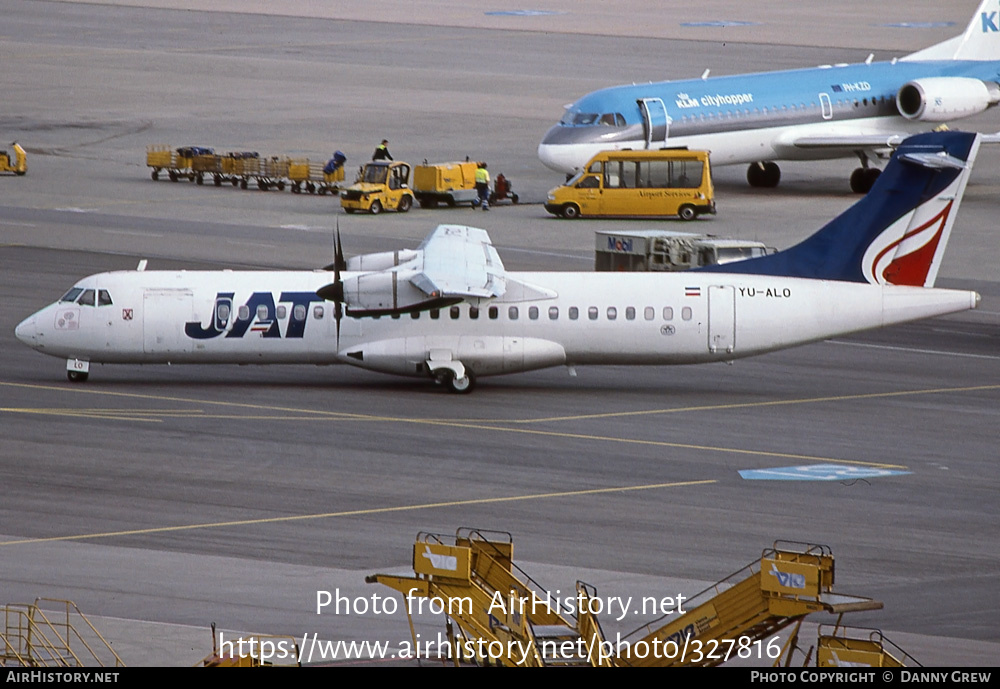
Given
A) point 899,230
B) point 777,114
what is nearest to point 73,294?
point 899,230

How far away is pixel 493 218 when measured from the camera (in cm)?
6875

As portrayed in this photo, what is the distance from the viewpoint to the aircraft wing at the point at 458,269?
40.5 metres

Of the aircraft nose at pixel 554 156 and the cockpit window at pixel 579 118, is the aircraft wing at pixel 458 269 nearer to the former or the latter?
the aircraft nose at pixel 554 156

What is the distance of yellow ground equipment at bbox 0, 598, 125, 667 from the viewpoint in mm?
24484

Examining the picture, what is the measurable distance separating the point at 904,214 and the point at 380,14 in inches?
3947

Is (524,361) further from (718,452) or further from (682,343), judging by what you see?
A: (718,452)

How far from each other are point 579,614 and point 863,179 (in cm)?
5404

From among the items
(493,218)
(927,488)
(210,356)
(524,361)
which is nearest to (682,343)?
(524,361)

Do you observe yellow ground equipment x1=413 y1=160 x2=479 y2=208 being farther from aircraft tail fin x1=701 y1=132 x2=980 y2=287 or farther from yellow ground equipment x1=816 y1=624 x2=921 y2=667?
yellow ground equipment x1=816 y1=624 x2=921 y2=667

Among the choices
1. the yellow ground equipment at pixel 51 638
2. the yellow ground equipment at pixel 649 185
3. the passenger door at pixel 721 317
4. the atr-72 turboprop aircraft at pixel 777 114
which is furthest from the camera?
the atr-72 turboprop aircraft at pixel 777 114

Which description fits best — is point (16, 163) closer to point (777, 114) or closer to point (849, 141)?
point (777, 114)

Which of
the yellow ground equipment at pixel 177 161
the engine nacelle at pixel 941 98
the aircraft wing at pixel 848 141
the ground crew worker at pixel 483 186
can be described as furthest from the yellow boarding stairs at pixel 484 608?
the yellow ground equipment at pixel 177 161

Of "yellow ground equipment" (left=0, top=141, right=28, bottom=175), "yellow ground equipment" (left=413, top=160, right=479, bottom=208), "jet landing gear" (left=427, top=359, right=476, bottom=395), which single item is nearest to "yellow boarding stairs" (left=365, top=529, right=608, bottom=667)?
"jet landing gear" (left=427, top=359, right=476, bottom=395)

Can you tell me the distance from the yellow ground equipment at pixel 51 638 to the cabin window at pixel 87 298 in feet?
55.6
